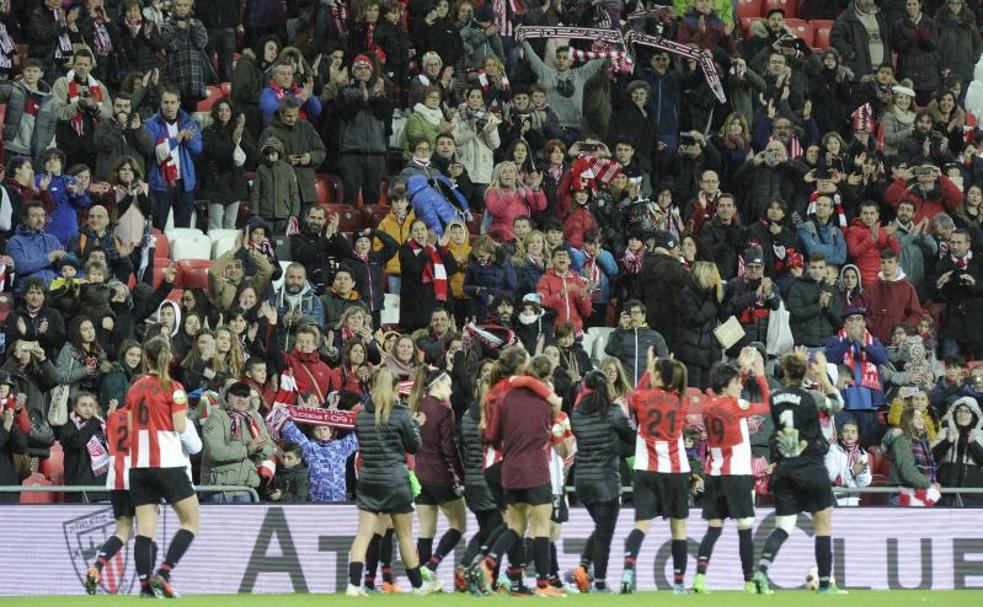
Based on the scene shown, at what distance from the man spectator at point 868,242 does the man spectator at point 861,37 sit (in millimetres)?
4215

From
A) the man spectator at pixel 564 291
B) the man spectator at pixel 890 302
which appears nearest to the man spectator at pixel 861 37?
the man spectator at pixel 890 302

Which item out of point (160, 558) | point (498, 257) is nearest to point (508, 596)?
point (160, 558)

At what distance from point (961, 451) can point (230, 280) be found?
7.48m

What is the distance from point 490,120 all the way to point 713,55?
13.0 ft

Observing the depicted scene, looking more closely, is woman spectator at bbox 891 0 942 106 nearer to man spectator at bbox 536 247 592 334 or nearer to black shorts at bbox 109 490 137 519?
man spectator at bbox 536 247 592 334

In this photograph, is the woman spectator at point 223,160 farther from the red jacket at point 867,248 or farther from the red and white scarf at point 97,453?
the red jacket at point 867,248

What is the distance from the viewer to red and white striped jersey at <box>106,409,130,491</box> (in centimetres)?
1449

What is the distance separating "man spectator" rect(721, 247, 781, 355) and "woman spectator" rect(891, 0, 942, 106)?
6545mm

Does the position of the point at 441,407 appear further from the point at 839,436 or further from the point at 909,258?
the point at 909,258

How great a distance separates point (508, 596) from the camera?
49.9 feet

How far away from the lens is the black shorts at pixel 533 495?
14914 mm

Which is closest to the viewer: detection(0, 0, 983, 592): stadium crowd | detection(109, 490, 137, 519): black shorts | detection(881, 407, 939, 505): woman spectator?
detection(109, 490, 137, 519): black shorts

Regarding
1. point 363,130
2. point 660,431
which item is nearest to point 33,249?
point 363,130

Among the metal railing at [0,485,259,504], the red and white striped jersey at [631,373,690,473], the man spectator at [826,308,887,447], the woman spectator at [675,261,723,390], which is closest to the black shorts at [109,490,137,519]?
the metal railing at [0,485,259,504]
